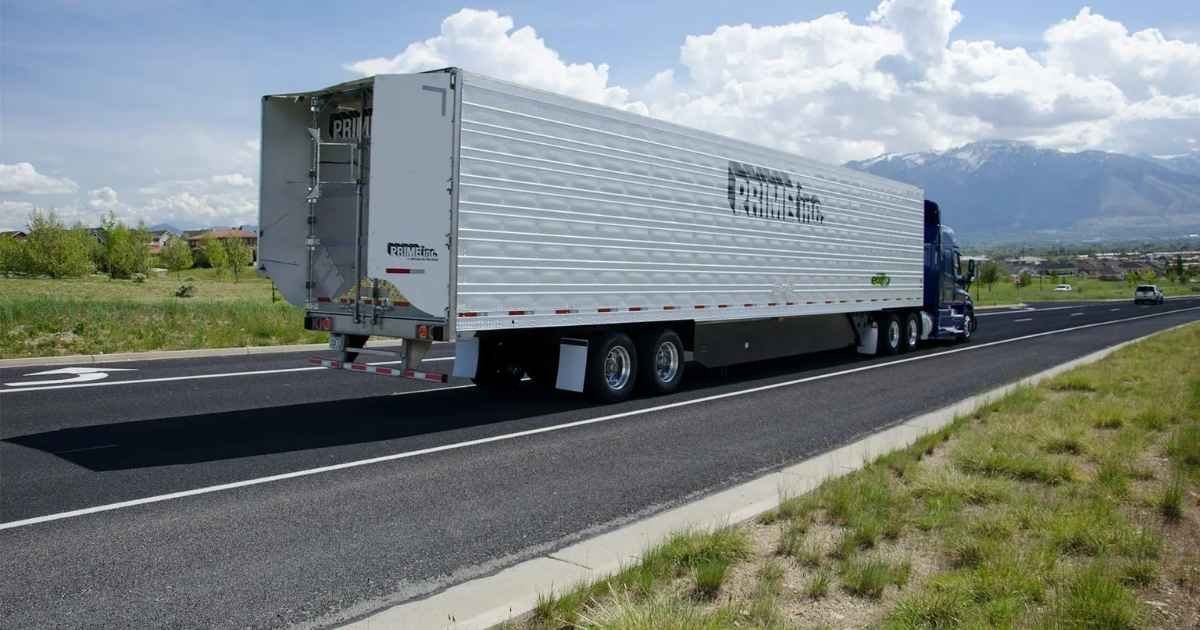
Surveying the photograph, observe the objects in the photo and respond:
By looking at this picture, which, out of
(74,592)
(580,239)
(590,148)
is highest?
(590,148)

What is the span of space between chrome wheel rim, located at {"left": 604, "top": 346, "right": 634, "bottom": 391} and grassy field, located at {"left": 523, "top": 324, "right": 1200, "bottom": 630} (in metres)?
4.84

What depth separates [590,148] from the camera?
12000 mm

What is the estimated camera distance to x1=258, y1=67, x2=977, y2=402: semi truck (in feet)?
33.1

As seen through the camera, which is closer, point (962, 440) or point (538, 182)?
point (962, 440)

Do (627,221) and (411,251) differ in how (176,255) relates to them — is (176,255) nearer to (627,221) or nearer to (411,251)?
(627,221)

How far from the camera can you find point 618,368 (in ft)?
42.5

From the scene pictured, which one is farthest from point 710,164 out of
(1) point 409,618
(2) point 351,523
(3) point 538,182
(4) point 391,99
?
(1) point 409,618

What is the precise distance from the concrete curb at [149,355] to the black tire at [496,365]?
21.5 ft

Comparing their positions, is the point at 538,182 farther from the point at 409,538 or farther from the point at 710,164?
the point at 409,538

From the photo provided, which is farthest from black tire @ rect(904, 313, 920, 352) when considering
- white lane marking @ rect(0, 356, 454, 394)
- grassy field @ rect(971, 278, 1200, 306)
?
grassy field @ rect(971, 278, 1200, 306)

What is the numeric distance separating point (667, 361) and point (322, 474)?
6.79 metres

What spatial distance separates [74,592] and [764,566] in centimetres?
399

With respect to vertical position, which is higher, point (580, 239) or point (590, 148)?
point (590, 148)

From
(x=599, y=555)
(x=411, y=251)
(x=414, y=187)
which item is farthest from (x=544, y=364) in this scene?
(x=599, y=555)
